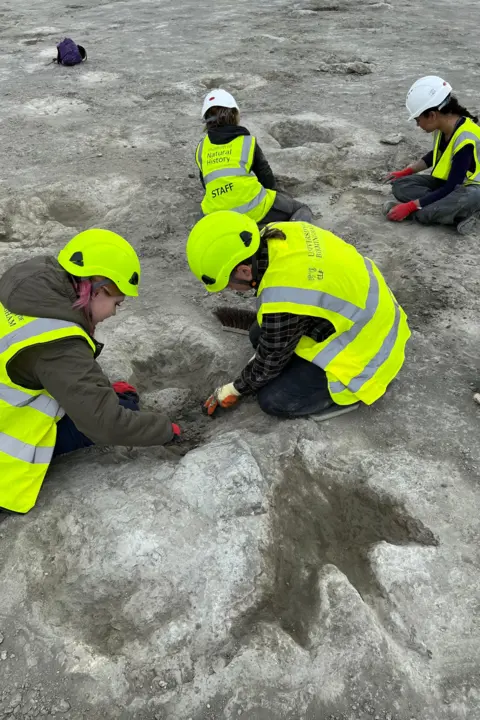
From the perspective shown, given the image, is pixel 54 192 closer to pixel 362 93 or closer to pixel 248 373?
pixel 248 373

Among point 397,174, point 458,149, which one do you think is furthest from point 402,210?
point 397,174

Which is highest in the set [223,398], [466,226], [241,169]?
[241,169]

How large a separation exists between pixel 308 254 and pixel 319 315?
306 millimetres

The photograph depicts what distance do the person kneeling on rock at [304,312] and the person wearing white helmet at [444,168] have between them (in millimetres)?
1931

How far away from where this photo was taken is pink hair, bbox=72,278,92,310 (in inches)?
89.4

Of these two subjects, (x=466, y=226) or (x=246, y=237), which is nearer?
(x=246, y=237)

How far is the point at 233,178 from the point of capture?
430 cm

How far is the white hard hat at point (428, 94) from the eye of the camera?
13.9ft

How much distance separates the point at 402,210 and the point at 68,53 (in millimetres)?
6602

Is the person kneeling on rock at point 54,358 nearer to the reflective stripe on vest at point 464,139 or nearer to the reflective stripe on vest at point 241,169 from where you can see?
the reflective stripe on vest at point 241,169

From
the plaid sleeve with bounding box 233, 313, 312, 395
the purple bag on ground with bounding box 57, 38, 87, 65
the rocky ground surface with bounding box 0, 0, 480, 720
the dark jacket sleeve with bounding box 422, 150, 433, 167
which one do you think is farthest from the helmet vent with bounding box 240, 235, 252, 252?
the purple bag on ground with bounding box 57, 38, 87, 65

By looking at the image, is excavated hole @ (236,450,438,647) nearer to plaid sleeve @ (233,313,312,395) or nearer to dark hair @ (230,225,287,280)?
plaid sleeve @ (233,313,312,395)

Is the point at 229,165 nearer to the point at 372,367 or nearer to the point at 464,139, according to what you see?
the point at 464,139

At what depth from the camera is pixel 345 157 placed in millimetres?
5895
